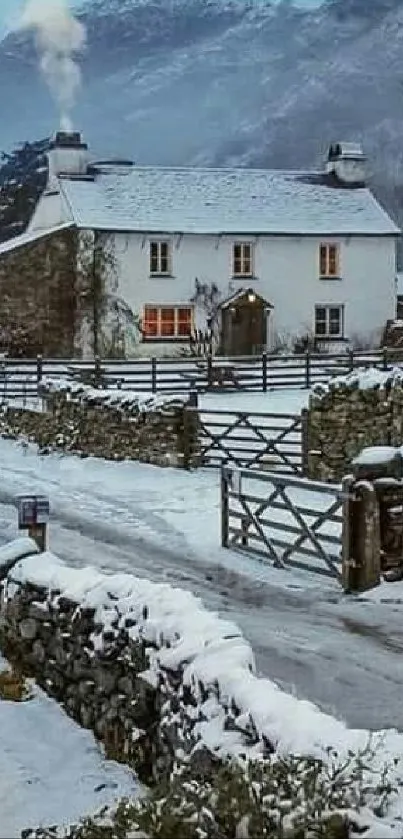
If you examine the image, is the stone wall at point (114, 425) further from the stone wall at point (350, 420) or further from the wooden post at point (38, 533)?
the wooden post at point (38, 533)

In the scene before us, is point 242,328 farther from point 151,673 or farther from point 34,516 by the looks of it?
point 151,673

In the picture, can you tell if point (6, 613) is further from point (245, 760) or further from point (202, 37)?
point (202, 37)

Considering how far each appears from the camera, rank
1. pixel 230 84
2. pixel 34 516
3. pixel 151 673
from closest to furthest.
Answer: pixel 151 673
pixel 34 516
pixel 230 84

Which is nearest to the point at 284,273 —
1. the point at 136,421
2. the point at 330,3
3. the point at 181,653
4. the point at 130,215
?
the point at 130,215

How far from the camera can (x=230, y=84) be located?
110312 millimetres

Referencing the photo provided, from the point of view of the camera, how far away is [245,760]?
5.75 metres

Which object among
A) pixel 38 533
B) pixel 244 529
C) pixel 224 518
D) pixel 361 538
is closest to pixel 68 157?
pixel 224 518

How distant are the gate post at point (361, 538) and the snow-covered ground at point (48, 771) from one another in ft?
14.0

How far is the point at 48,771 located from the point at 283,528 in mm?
6127

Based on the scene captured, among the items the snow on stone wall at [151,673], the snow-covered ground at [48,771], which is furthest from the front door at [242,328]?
the snow-covered ground at [48,771]

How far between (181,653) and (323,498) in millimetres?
11345

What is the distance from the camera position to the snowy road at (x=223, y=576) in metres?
9.96

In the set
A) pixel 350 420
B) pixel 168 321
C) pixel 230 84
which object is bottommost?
pixel 350 420

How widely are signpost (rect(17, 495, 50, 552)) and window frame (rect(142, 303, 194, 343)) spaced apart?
110ft
